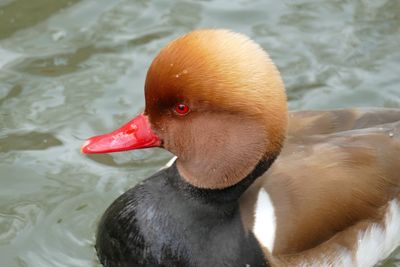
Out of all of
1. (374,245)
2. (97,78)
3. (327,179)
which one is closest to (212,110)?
(327,179)

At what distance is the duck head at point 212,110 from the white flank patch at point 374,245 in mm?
781

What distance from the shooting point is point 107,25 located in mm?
6551

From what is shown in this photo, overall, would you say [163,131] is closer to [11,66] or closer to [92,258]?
[92,258]

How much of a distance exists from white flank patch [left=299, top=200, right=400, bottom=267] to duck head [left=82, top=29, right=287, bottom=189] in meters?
0.78

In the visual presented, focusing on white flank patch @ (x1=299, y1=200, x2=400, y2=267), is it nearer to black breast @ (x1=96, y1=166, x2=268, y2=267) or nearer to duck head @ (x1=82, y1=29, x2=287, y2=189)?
black breast @ (x1=96, y1=166, x2=268, y2=267)

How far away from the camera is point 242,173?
405cm

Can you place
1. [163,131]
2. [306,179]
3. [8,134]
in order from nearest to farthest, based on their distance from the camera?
[163,131]
[306,179]
[8,134]

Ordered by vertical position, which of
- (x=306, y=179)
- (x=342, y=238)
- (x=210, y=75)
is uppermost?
(x=210, y=75)

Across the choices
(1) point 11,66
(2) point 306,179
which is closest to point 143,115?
(2) point 306,179

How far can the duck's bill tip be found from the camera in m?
4.08

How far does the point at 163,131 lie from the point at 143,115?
132mm

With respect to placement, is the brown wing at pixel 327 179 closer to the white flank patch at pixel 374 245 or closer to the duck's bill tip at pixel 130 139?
the white flank patch at pixel 374 245

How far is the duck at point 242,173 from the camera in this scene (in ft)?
12.5

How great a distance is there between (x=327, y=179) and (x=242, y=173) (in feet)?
1.79
